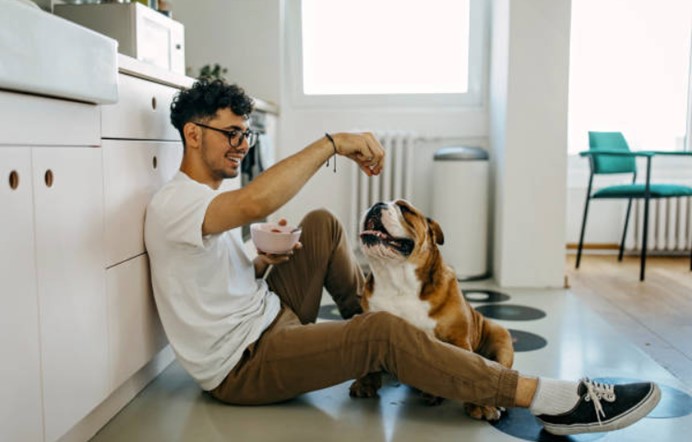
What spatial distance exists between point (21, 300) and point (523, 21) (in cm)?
289

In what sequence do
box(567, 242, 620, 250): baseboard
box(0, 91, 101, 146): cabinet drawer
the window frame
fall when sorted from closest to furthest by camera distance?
1. box(0, 91, 101, 146): cabinet drawer
2. the window frame
3. box(567, 242, 620, 250): baseboard

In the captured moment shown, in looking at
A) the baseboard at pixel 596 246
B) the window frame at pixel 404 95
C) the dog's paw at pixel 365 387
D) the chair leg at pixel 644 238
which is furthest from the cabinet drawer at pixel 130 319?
the baseboard at pixel 596 246

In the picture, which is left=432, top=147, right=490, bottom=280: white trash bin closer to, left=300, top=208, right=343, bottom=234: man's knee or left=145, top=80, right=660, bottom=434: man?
left=300, top=208, right=343, bottom=234: man's knee

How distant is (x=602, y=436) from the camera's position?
5.38 ft

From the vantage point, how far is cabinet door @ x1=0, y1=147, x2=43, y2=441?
115 cm

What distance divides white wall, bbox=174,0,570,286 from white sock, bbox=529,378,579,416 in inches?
78.1

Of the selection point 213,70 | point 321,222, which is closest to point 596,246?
point 213,70

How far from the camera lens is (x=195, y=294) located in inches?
67.6

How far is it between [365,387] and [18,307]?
1.01 metres

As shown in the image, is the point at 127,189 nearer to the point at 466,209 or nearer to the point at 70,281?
the point at 70,281

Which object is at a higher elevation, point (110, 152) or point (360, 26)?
point (360, 26)

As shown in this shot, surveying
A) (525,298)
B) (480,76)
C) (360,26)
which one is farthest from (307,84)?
(525,298)

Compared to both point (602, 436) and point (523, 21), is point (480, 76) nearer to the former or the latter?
point (523, 21)

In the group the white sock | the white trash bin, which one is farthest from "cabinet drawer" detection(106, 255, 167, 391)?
the white trash bin
